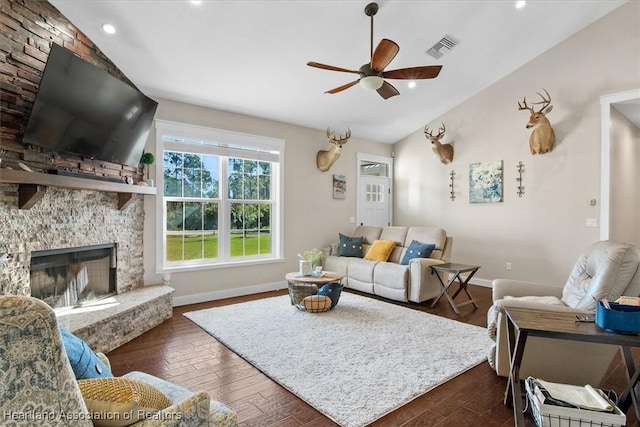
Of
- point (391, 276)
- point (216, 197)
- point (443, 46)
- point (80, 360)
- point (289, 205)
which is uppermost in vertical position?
point (443, 46)

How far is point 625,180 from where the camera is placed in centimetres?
506

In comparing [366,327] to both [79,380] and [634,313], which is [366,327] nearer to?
[634,313]

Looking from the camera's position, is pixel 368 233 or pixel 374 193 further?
pixel 374 193

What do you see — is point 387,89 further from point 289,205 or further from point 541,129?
point 541,129

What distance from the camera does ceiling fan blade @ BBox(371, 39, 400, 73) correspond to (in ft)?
9.16

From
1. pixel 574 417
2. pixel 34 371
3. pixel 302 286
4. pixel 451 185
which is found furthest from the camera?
pixel 451 185

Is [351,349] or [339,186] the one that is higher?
[339,186]

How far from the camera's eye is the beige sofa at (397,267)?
457 centimetres

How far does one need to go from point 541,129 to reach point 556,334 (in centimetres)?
424

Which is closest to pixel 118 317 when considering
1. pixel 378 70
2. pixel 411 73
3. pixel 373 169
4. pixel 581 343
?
pixel 378 70

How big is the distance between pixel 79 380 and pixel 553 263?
582cm

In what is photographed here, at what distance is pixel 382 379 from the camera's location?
98.2 inches

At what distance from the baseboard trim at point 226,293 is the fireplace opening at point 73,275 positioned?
0.93 m

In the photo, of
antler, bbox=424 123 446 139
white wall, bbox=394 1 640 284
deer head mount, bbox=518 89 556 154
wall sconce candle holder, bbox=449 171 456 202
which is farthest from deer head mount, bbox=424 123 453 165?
deer head mount, bbox=518 89 556 154
